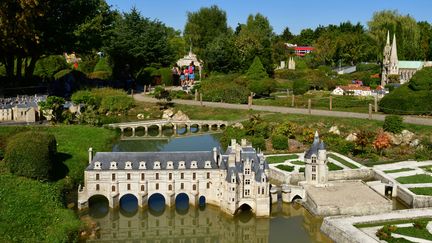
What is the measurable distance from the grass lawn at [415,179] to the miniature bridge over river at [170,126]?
91.7 feet

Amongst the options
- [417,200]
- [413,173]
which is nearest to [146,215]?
[417,200]

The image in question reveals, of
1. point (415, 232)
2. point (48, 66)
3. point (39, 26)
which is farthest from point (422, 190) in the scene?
point (48, 66)

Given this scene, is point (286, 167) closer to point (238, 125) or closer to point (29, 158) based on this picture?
point (238, 125)

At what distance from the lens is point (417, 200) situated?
118 feet

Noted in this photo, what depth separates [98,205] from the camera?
36.8 m

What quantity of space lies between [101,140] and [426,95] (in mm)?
39425

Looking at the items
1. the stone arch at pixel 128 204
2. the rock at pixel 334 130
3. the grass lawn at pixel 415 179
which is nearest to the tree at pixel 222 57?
the rock at pixel 334 130

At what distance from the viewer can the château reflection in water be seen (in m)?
32.2

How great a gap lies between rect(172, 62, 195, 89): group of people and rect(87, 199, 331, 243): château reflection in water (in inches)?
2424

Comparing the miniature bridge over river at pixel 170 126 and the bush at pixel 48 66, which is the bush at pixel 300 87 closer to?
the miniature bridge over river at pixel 170 126

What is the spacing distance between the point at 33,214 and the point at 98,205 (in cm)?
593

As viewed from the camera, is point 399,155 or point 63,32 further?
point 63,32

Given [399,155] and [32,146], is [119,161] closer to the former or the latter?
[32,146]

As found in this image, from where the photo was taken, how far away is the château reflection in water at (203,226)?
106 ft
